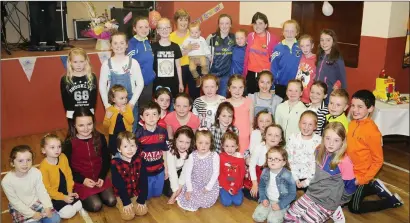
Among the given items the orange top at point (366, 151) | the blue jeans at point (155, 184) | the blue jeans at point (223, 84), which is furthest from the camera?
the blue jeans at point (223, 84)

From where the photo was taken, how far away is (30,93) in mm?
4715

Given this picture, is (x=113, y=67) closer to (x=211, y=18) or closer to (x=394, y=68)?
(x=211, y=18)

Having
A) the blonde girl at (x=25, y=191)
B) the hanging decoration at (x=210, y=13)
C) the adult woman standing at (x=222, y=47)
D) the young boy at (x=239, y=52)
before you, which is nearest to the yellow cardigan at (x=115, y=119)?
the blonde girl at (x=25, y=191)

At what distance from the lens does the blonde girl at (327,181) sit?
115 inches

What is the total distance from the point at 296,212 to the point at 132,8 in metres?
3.97

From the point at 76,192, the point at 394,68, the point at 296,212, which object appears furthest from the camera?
the point at 394,68

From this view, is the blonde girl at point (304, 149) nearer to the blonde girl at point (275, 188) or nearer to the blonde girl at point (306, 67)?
the blonde girl at point (275, 188)

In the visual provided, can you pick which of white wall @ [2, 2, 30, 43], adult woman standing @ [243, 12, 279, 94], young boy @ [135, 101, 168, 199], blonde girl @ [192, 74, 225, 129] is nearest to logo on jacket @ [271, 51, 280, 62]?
adult woman standing @ [243, 12, 279, 94]

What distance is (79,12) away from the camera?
253 inches

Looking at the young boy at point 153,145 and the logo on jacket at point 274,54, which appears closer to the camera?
the young boy at point 153,145

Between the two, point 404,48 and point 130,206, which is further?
point 404,48

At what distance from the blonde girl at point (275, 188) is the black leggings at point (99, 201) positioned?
1104 millimetres

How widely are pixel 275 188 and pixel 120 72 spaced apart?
5.47 ft

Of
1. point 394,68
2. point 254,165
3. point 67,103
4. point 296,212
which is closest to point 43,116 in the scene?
point 67,103
